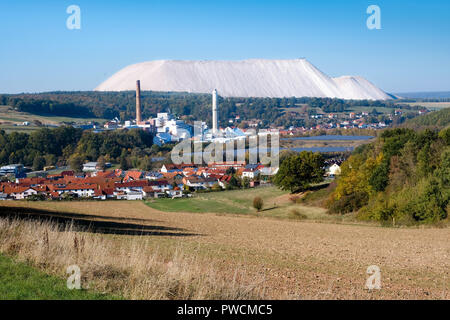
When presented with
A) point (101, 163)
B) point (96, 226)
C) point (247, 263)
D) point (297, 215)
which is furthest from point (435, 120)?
point (247, 263)

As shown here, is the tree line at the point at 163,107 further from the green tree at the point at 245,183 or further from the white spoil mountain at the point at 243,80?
the green tree at the point at 245,183

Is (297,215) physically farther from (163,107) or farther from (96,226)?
(163,107)

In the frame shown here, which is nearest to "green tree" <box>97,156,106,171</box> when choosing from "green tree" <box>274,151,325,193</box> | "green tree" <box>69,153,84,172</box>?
"green tree" <box>69,153,84,172</box>

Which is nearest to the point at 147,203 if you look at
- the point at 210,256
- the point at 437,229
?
the point at 437,229

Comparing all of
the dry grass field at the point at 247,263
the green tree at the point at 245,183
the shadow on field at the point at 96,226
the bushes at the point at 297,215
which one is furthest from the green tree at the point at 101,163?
the dry grass field at the point at 247,263

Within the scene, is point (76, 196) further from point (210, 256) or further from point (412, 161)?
point (210, 256)
